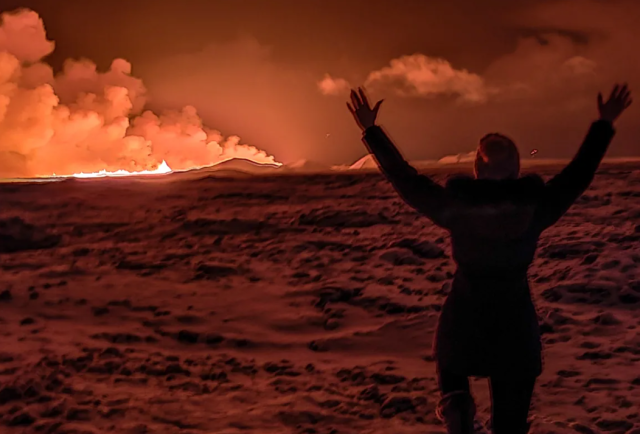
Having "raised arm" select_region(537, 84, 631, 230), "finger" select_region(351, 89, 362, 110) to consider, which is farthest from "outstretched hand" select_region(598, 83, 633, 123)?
"finger" select_region(351, 89, 362, 110)

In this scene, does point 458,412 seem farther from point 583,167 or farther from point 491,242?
point 583,167

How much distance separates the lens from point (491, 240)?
6.08 feet

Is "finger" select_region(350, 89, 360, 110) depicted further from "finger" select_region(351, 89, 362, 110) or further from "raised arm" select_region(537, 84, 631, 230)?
"raised arm" select_region(537, 84, 631, 230)

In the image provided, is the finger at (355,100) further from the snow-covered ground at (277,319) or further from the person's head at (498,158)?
the snow-covered ground at (277,319)

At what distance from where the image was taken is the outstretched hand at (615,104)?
2.01 meters

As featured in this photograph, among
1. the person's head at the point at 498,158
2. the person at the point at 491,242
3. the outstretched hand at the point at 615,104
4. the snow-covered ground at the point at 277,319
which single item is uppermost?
the outstretched hand at the point at 615,104

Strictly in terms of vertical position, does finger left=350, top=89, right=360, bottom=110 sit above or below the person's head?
above

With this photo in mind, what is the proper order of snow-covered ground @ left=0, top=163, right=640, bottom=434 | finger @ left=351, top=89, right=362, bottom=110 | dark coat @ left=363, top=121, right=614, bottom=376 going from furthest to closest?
snow-covered ground @ left=0, top=163, right=640, bottom=434 → finger @ left=351, top=89, right=362, bottom=110 → dark coat @ left=363, top=121, right=614, bottom=376

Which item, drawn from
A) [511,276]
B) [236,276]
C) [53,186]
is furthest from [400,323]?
[53,186]

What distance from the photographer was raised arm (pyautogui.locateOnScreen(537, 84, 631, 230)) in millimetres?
1881

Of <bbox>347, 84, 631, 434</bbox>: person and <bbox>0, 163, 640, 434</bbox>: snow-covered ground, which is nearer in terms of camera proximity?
<bbox>347, 84, 631, 434</bbox>: person

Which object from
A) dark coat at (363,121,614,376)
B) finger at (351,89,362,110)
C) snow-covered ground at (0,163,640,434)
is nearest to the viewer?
dark coat at (363,121,614,376)

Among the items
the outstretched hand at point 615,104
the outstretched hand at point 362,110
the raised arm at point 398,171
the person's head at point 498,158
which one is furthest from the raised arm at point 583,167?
the outstretched hand at point 362,110

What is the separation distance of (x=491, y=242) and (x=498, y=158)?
26 centimetres
